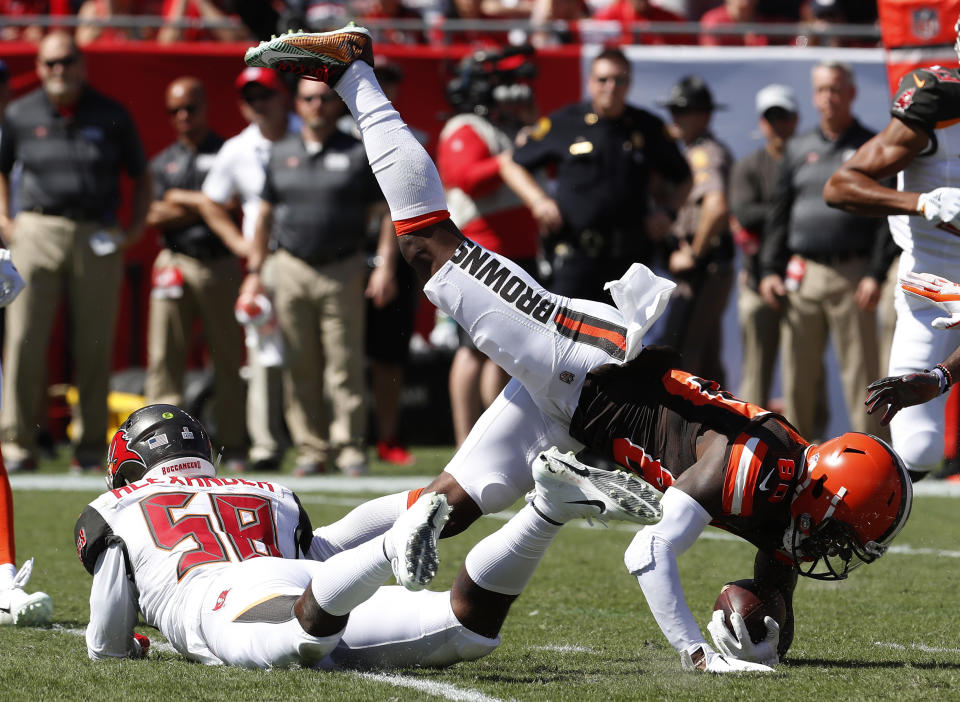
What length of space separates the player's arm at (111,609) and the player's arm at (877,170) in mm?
2761

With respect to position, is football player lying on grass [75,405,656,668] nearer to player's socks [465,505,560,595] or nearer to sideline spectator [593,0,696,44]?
player's socks [465,505,560,595]

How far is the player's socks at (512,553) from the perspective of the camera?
12.5ft

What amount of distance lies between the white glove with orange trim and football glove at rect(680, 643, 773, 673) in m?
1.23

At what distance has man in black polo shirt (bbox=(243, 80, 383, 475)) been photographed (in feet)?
28.3

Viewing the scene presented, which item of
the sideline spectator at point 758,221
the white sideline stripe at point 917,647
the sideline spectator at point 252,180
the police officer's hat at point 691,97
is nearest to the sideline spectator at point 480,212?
the sideline spectator at point 252,180

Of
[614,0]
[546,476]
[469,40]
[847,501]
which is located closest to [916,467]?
[847,501]

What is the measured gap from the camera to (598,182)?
26.9 ft

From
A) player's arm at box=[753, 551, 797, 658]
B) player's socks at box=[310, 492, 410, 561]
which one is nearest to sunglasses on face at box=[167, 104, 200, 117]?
player's socks at box=[310, 492, 410, 561]

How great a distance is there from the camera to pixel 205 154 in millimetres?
9281

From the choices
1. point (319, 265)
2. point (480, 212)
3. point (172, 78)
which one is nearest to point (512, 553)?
point (480, 212)

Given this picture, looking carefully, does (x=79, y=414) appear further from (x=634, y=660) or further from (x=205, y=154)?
(x=634, y=660)

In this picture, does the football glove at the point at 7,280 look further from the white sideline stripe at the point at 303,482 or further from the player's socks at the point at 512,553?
the white sideline stripe at the point at 303,482

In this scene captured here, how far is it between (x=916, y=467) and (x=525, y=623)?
4.65ft

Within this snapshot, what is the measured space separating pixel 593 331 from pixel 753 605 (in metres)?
0.88
